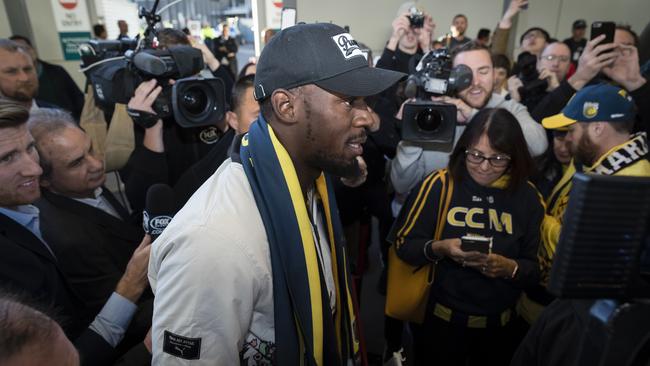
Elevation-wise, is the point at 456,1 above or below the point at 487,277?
above

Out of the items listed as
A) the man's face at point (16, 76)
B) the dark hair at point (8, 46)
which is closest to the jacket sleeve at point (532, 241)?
the man's face at point (16, 76)

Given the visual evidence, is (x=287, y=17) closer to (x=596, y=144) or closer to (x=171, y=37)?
(x=171, y=37)

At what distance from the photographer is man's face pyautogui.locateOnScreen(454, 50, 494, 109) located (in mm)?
2068

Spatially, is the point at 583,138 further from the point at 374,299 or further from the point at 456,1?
the point at 456,1

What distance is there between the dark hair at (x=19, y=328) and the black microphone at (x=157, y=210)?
0.68 m

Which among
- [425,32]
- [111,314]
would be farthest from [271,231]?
[425,32]

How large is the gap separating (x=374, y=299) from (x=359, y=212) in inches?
30.0

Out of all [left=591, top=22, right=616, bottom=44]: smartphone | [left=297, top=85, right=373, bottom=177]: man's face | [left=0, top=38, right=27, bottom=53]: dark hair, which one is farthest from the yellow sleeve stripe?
[left=0, top=38, right=27, bottom=53]: dark hair

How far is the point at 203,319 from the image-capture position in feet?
2.68

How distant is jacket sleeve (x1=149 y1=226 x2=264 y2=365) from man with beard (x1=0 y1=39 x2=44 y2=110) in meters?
2.46

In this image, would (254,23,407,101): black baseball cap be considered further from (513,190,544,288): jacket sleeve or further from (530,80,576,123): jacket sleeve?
(530,80,576,123): jacket sleeve

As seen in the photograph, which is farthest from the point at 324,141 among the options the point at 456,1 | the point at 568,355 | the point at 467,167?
the point at 456,1

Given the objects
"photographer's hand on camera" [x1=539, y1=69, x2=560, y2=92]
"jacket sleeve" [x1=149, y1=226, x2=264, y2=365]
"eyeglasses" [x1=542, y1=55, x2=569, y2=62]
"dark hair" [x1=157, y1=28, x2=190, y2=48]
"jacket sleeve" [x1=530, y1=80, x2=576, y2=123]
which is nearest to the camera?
"jacket sleeve" [x1=149, y1=226, x2=264, y2=365]

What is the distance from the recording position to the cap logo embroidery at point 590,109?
65.6 inches
